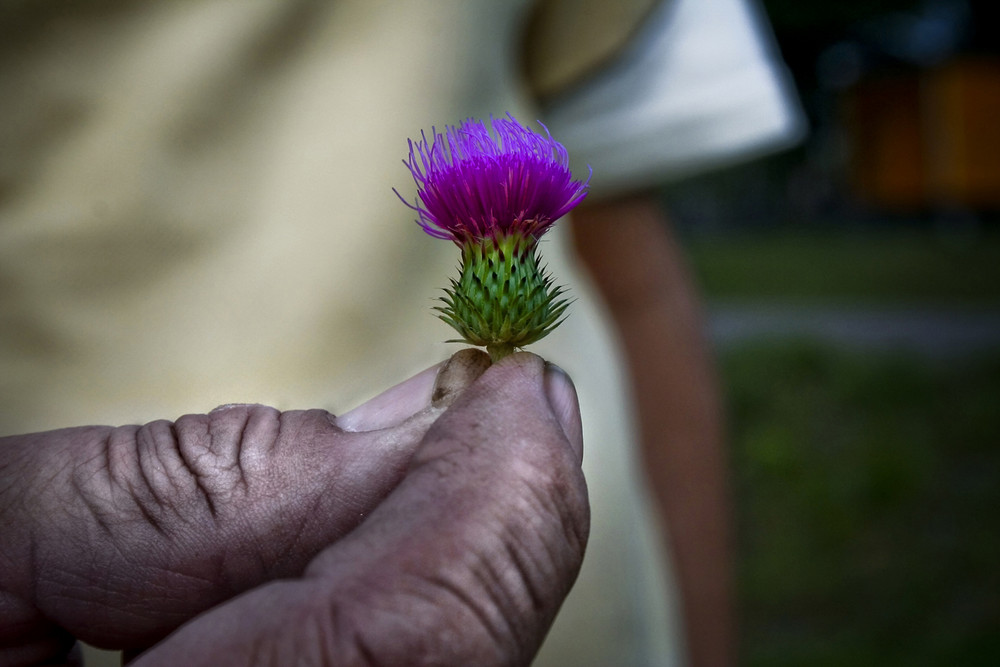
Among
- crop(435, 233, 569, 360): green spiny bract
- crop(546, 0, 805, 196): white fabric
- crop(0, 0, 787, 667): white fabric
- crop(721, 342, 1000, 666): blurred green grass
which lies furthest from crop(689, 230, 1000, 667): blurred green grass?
crop(435, 233, 569, 360): green spiny bract

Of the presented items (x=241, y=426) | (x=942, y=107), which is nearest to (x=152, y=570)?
(x=241, y=426)

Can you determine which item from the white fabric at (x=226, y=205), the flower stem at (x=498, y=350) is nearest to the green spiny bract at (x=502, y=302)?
the flower stem at (x=498, y=350)

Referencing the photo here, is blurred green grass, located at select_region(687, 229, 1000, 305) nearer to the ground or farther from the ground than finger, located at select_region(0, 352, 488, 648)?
nearer to the ground

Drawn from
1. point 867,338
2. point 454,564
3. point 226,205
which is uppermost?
point 226,205

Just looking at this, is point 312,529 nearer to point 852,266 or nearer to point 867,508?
point 867,508

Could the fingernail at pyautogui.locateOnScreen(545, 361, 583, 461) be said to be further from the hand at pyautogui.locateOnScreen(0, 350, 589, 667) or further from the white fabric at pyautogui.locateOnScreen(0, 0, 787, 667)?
the white fabric at pyautogui.locateOnScreen(0, 0, 787, 667)

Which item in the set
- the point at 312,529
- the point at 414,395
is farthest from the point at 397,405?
the point at 312,529
